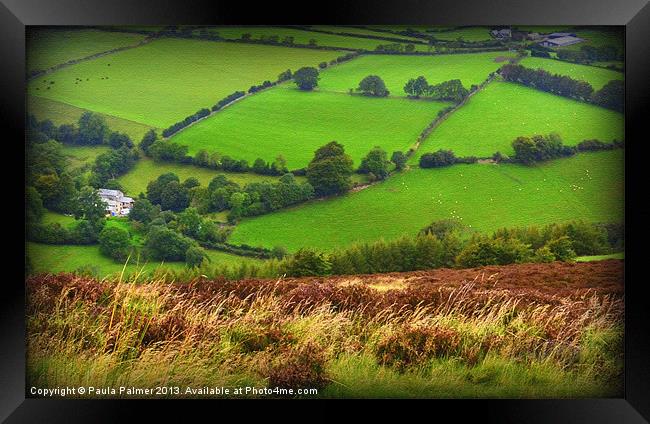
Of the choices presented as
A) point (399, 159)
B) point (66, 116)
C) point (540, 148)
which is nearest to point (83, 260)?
point (66, 116)

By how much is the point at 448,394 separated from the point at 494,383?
580mm

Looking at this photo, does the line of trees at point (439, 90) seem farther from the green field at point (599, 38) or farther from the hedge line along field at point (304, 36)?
the green field at point (599, 38)

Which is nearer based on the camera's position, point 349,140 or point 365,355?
point 365,355

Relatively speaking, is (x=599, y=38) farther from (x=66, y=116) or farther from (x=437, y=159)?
(x=66, y=116)

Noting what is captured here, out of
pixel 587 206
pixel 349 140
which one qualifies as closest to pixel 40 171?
pixel 349 140

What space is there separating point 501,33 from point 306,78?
2585 millimetres

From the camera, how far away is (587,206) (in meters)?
10.4

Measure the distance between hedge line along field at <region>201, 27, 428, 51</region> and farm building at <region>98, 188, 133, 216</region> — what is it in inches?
92.8

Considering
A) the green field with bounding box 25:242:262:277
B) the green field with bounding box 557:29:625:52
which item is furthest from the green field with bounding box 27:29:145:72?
the green field with bounding box 557:29:625:52

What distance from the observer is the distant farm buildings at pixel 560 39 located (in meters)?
10.5

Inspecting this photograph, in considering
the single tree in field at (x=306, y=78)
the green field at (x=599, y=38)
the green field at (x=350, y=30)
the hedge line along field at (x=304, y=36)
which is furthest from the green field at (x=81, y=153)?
the green field at (x=599, y=38)

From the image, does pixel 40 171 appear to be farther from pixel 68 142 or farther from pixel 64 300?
pixel 64 300

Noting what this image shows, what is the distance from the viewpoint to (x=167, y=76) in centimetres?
1066
